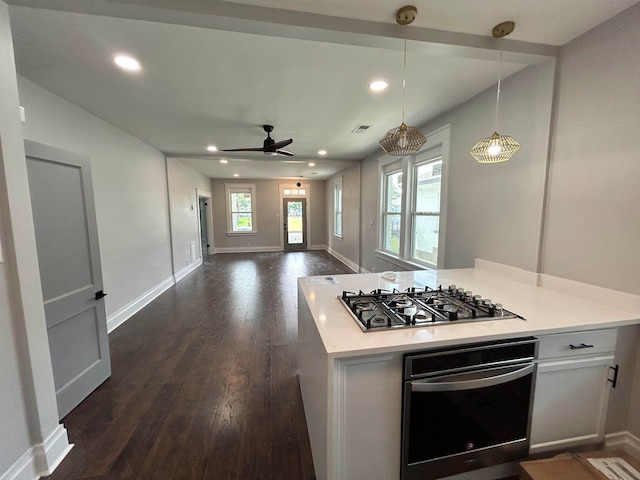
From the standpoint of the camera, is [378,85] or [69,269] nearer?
[69,269]

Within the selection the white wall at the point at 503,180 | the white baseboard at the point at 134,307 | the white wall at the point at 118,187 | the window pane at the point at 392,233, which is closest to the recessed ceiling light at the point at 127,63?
the white wall at the point at 118,187

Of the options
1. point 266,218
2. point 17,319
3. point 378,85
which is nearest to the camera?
point 17,319

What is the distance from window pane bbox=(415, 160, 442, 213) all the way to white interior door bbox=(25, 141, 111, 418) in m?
3.59

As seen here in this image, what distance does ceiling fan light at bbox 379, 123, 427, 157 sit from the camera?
5.22 ft

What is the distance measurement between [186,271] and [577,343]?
636 centimetres

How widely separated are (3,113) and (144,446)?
197 cm

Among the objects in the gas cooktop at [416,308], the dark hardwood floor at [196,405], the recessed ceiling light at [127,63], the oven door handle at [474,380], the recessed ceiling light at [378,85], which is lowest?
the dark hardwood floor at [196,405]

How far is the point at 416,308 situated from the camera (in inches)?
56.7

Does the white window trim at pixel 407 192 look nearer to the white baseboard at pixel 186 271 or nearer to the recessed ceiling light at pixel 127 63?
the recessed ceiling light at pixel 127 63

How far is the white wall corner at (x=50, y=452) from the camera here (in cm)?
141

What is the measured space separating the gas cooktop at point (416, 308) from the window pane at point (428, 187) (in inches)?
76.1

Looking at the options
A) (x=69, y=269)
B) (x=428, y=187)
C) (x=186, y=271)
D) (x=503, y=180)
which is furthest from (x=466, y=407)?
(x=186, y=271)

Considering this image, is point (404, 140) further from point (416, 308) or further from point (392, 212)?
point (392, 212)

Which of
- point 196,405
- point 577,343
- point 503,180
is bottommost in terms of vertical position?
point 196,405
